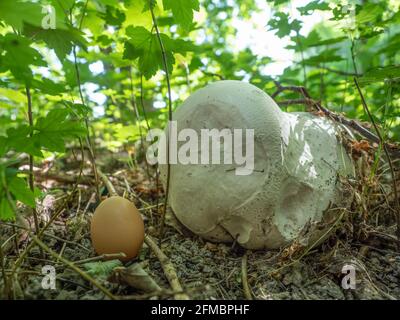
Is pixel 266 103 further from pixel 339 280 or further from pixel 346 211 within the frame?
pixel 339 280

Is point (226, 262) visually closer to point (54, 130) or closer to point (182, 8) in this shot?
point (54, 130)

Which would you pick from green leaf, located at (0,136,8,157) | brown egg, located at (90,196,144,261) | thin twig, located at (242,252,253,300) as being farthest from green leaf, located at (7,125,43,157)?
thin twig, located at (242,252,253,300)

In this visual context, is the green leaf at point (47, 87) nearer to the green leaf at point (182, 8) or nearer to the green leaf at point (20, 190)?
the green leaf at point (20, 190)

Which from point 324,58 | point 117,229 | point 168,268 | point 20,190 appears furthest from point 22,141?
point 324,58

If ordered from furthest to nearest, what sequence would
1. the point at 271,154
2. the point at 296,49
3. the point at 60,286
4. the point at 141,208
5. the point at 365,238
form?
the point at 296,49 < the point at 141,208 < the point at 365,238 < the point at 271,154 < the point at 60,286

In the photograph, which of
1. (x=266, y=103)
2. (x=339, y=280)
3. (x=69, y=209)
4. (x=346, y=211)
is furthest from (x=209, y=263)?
(x=69, y=209)

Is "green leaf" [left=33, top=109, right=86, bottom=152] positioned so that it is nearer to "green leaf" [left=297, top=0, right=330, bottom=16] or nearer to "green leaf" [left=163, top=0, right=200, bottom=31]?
"green leaf" [left=163, top=0, right=200, bottom=31]

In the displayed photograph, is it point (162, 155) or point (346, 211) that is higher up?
point (162, 155)
